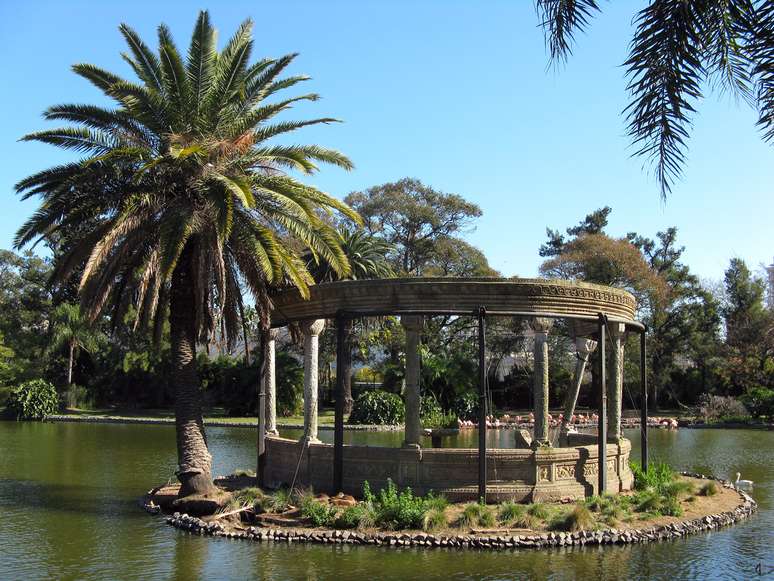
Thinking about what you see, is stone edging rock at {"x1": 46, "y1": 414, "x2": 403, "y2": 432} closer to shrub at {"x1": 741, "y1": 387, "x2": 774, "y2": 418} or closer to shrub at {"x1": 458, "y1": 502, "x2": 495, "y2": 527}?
shrub at {"x1": 741, "y1": 387, "x2": 774, "y2": 418}

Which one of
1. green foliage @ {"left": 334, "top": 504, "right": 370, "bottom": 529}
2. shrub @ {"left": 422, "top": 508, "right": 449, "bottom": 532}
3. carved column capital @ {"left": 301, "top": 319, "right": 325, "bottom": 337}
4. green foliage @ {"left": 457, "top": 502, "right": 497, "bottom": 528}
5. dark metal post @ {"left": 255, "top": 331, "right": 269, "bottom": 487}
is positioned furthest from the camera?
dark metal post @ {"left": 255, "top": 331, "right": 269, "bottom": 487}

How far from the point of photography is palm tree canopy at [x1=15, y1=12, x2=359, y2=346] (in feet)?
50.7

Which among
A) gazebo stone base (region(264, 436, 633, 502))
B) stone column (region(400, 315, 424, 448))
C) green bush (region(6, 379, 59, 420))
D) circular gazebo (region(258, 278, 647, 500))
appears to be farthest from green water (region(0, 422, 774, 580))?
green bush (region(6, 379, 59, 420))

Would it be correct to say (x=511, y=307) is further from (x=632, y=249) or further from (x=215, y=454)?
(x=632, y=249)

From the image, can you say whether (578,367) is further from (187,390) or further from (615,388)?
(187,390)

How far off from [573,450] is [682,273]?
133ft

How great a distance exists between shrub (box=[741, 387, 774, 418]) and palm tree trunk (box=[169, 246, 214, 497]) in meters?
33.7

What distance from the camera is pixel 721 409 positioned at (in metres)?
43.4

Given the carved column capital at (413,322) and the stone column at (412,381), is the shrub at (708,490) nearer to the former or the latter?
the stone column at (412,381)

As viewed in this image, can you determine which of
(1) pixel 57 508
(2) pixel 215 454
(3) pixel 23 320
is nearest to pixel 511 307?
(1) pixel 57 508

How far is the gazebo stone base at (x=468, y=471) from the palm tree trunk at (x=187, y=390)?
75.7 inches

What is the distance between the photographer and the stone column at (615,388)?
57.1ft

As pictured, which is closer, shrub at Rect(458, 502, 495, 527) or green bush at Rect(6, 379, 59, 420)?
shrub at Rect(458, 502, 495, 527)

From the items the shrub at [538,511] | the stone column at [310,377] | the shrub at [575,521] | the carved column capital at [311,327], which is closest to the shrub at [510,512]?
the shrub at [538,511]
